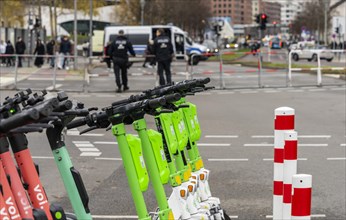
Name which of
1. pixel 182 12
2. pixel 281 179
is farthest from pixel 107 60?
pixel 182 12

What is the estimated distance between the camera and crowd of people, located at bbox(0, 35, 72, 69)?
25.6 m

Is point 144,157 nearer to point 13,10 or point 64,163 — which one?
point 64,163

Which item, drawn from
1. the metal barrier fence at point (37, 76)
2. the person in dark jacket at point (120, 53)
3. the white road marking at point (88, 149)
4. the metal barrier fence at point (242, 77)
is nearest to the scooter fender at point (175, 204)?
the white road marking at point (88, 149)

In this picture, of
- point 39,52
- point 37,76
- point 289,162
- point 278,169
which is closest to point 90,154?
point 278,169

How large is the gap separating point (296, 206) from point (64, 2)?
44.1 m

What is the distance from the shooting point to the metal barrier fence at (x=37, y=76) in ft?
81.3

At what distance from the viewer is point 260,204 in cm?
797

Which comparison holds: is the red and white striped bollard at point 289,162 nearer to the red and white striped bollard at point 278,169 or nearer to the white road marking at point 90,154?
the red and white striped bollard at point 278,169

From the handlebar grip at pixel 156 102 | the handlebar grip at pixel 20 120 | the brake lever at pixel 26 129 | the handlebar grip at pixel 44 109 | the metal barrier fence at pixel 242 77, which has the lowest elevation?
the metal barrier fence at pixel 242 77

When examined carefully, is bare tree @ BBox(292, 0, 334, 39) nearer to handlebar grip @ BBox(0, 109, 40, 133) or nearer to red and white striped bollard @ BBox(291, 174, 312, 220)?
red and white striped bollard @ BBox(291, 174, 312, 220)

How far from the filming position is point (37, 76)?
25375mm

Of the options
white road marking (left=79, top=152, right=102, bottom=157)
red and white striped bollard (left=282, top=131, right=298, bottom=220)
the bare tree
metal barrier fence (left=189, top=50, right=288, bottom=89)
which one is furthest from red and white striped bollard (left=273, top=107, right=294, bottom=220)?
the bare tree

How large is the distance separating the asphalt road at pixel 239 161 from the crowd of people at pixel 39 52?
754 centimetres

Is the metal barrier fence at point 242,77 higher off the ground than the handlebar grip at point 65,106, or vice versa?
the handlebar grip at point 65,106
